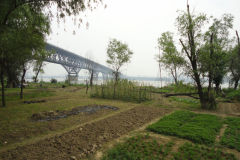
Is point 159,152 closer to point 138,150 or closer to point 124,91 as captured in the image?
point 138,150

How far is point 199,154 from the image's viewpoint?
8.77ft

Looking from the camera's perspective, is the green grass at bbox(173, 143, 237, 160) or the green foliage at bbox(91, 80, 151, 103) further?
Answer: the green foliage at bbox(91, 80, 151, 103)

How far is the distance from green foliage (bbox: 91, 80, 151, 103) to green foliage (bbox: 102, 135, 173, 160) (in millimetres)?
6625

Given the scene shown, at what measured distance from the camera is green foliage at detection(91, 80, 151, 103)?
10195mm

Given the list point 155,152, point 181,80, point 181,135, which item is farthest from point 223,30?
point 155,152

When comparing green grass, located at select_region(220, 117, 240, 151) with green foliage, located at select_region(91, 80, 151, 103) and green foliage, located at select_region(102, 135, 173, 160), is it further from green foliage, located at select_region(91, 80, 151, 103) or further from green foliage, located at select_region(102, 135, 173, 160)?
green foliage, located at select_region(91, 80, 151, 103)

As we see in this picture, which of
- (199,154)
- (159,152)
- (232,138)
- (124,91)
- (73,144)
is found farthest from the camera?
(124,91)

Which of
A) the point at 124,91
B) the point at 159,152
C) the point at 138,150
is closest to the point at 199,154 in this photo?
the point at 159,152

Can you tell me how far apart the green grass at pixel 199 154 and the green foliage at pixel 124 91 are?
6.85 m

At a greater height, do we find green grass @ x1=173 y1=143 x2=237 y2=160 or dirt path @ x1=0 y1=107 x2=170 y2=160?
green grass @ x1=173 y1=143 x2=237 y2=160

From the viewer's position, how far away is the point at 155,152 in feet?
9.14

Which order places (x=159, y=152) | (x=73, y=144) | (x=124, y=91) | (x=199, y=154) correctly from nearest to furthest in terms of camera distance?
(x=199, y=154)
(x=159, y=152)
(x=73, y=144)
(x=124, y=91)

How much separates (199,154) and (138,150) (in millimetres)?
1271

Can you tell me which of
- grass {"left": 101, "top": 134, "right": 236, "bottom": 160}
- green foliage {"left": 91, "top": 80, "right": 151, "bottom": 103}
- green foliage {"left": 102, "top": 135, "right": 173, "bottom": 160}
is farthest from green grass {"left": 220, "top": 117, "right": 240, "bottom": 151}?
green foliage {"left": 91, "top": 80, "right": 151, "bottom": 103}
